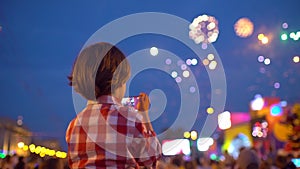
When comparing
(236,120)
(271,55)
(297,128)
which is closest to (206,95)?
(271,55)

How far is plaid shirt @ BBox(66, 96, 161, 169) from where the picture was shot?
6.69ft

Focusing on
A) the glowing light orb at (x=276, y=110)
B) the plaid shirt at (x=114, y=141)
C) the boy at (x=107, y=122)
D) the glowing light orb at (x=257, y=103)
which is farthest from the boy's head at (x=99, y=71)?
the glowing light orb at (x=257, y=103)

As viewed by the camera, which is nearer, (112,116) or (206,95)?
(112,116)

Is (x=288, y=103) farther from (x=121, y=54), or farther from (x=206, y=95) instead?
(x=121, y=54)

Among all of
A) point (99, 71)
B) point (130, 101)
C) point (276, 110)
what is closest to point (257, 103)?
point (276, 110)

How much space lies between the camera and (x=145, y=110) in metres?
2.19

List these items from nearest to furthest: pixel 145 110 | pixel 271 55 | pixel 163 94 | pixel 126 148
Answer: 1. pixel 126 148
2. pixel 145 110
3. pixel 163 94
4. pixel 271 55

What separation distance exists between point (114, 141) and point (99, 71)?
1.27 feet

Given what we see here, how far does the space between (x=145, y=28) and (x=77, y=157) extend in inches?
42.3

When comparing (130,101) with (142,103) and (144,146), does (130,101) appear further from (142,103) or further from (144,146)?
(144,146)

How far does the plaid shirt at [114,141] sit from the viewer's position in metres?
2.04

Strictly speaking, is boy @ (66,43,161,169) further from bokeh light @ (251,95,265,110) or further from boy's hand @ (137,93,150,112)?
bokeh light @ (251,95,265,110)

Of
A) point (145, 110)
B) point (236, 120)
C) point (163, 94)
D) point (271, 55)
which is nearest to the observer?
point (145, 110)

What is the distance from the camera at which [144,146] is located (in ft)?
6.77
